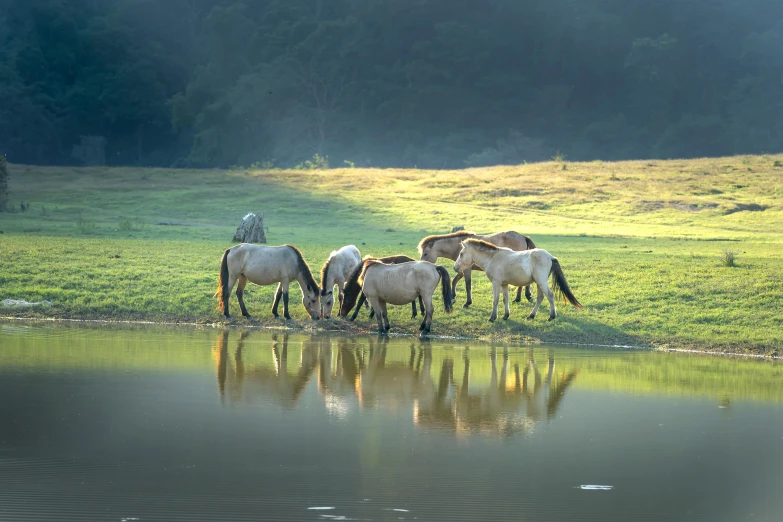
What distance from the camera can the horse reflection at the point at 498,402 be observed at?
10758 millimetres

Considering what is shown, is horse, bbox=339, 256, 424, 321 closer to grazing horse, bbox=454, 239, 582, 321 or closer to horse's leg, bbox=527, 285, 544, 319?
grazing horse, bbox=454, 239, 582, 321

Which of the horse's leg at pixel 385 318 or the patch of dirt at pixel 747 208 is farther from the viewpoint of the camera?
the patch of dirt at pixel 747 208

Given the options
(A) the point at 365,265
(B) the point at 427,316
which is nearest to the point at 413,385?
(B) the point at 427,316

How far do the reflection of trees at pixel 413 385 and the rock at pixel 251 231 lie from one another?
1154cm

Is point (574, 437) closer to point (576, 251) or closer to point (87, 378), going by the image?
point (87, 378)

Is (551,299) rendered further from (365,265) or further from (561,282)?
(365,265)

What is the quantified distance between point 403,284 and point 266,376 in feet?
13.7

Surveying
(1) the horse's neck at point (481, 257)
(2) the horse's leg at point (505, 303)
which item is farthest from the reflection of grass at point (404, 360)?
(1) the horse's neck at point (481, 257)

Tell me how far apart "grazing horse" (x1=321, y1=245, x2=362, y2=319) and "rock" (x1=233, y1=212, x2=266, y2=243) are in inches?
328

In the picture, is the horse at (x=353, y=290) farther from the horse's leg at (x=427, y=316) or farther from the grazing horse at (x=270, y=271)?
the horse's leg at (x=427, y=316)

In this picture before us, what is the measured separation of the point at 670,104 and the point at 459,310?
6066 cm

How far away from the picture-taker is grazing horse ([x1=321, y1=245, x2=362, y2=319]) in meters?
18.0

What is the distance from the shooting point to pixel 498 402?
12.0 m

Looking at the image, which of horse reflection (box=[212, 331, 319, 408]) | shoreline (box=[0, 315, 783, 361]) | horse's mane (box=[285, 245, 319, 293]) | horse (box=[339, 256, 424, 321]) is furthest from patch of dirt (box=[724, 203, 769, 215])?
horse reflection (box=[212, 331, 319, 408])
